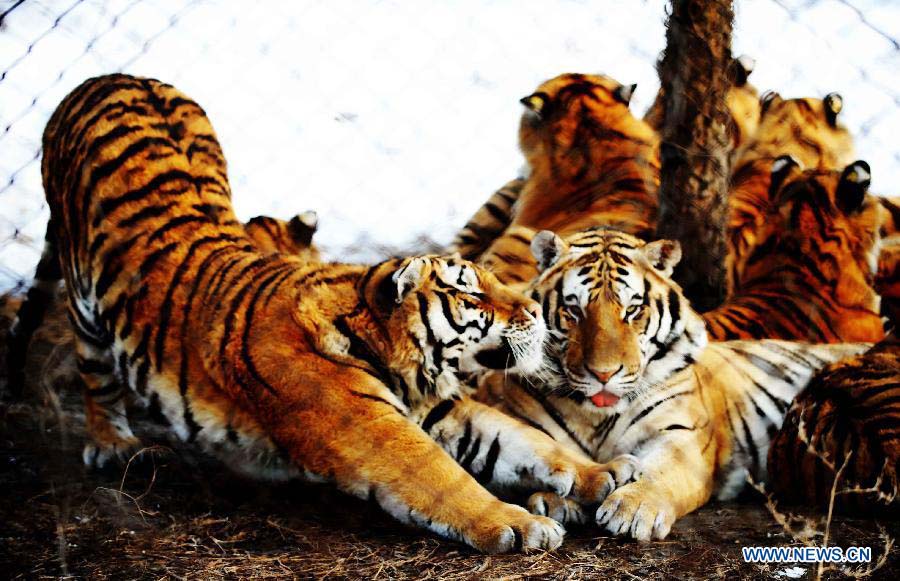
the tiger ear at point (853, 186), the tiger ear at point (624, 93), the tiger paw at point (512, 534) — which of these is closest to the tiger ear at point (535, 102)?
the tiger ear at point (624, 93)

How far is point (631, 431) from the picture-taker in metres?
2.62

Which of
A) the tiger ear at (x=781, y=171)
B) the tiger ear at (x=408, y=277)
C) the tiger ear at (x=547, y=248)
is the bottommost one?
the tiger ear at (x=408, y=277)

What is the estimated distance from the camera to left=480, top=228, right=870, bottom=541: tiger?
2.49 m

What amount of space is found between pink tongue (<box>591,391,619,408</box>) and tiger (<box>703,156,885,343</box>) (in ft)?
2.53

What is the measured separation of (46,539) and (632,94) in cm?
272

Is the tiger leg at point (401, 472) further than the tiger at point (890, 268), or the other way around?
the tiger at point (890, 268)

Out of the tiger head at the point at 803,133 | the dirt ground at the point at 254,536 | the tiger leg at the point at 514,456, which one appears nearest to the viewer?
the dirt ground at the point at 254,536

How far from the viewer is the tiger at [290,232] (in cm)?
370

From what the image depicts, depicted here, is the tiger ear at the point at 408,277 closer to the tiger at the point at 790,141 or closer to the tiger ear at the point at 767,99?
the tiger at the point at 790,141

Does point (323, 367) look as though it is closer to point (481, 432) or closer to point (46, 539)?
point (481, 432)

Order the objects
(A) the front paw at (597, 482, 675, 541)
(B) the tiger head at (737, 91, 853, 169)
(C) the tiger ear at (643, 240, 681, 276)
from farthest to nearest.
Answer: (B) the tiger head at (737, 91, 853, 169), (C) the tiger ear at (643, 240, 681, 276), (A) the front paw at (597, 482, 675, 541)

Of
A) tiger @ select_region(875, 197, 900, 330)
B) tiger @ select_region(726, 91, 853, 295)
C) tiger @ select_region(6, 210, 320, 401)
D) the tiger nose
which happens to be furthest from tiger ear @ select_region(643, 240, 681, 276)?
tiger @ select_region(726, 91, 853, 295)

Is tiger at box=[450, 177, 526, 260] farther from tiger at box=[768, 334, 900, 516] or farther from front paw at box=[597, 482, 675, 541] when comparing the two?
front paw at box=[597, 482, 675, 541]

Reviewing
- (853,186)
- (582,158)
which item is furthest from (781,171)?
(582,158)
